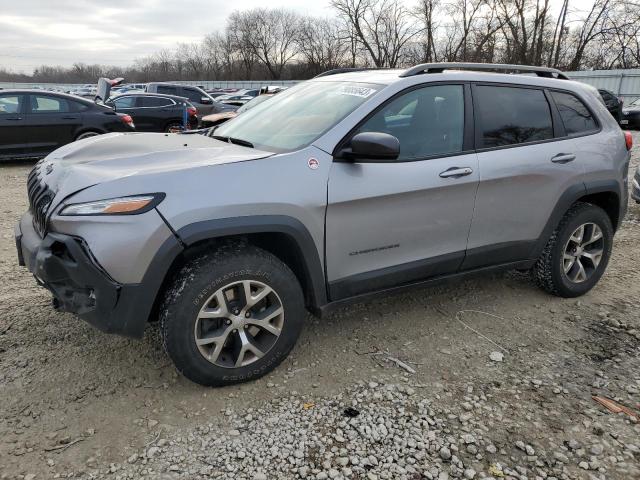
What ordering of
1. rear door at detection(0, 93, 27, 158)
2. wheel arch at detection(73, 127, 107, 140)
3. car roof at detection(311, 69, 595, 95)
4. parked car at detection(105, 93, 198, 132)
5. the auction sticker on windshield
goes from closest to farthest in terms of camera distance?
the auction sticker on windshield < car roof at detection(311, 69, 595, 95) < rear door at detection(0, 93, 27, 158) < wheel arch at detection(73, 127, 107, 140) < parked car at detection(105, 93, 198, 132)

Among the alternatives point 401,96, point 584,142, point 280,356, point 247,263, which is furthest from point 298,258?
point 584,142

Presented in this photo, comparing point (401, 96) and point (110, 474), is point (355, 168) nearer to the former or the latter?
point (401, 96)

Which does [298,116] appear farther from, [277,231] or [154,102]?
[154,102]

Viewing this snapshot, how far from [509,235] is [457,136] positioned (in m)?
0.84

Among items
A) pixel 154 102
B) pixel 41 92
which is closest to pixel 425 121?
pixel 41 92

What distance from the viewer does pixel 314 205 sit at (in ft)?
9.07

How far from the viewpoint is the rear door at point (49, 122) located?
9.76 m

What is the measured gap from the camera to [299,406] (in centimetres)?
271

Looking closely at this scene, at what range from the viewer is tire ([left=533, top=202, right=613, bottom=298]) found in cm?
391

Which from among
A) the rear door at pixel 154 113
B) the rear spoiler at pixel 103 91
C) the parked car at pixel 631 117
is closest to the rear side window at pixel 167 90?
the rear door at pixel 154 113

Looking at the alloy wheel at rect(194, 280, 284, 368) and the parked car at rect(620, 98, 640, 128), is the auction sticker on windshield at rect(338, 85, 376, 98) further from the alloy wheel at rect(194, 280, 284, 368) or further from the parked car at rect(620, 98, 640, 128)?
the parked car at rect(620, 98, 640, 128)

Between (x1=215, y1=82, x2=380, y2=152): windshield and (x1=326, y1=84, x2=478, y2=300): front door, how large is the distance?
0.73ft

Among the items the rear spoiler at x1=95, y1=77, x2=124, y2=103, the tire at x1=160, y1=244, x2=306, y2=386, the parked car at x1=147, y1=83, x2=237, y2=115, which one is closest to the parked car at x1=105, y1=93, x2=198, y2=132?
the rear spoiler at x1=95, y1=77, x2=124, y2=103

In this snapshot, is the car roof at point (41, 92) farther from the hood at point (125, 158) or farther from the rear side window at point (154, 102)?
the hood at point (125, 158)
